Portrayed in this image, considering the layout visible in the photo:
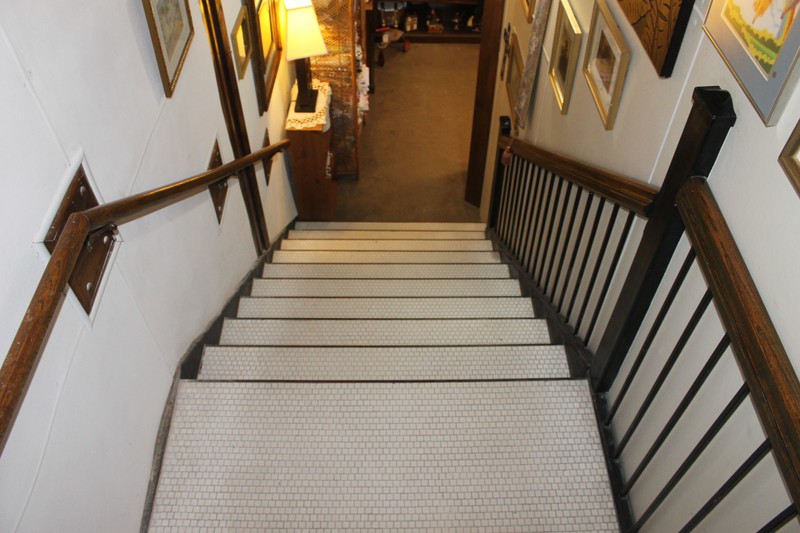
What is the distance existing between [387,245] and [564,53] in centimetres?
168

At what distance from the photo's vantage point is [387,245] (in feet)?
12.3

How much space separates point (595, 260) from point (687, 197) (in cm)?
83

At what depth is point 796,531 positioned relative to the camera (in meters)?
1.04

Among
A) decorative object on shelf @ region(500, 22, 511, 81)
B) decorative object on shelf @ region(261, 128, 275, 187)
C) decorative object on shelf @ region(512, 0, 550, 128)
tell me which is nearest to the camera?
decorative object on shelf @ region(512, 0, 550, 128)

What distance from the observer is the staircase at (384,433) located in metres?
1.66

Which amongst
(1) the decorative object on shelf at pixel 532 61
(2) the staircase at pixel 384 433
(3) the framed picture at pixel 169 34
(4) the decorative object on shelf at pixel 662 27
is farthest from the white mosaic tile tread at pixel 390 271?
(4) the decorative object on shelf at pixel 662 27

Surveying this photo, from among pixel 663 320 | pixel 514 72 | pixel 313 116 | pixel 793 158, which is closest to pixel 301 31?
pixel 313 116

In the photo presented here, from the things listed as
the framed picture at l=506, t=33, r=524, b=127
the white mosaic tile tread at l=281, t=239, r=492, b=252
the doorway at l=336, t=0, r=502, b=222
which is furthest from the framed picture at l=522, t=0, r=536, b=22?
the white mosaic tile tread at l=281, t=239, r=492, b=252

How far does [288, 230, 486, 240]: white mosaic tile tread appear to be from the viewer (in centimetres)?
413

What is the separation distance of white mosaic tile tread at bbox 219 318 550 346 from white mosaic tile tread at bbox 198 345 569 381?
12 centimetres

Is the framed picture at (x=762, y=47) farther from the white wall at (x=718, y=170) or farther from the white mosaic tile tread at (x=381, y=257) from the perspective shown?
the white mosaic tile tread at (x=381, y=257)

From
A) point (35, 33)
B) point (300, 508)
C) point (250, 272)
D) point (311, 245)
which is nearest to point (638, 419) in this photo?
point (300, 508)

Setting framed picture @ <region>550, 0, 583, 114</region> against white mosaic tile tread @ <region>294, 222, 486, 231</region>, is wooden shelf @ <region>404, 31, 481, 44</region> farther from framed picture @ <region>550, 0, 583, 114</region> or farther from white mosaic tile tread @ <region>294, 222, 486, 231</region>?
framed picture @ <region>550, 0, 583, 114</region>

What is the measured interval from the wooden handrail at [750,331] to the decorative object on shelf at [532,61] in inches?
83.5
